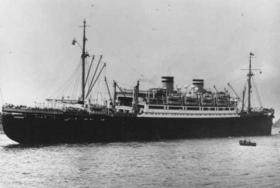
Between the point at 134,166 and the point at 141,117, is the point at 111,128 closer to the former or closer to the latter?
the point at 141,117

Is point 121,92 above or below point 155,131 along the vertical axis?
above

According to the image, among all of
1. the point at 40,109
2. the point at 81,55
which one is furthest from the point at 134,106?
the point at 40,109

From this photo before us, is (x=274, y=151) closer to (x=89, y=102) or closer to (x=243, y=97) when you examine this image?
(x=89, y=102)

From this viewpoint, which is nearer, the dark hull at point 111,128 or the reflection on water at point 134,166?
the reflection on water at point 134,166

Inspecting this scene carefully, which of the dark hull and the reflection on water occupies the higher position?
the dark hull

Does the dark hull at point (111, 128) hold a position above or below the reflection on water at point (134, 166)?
above
